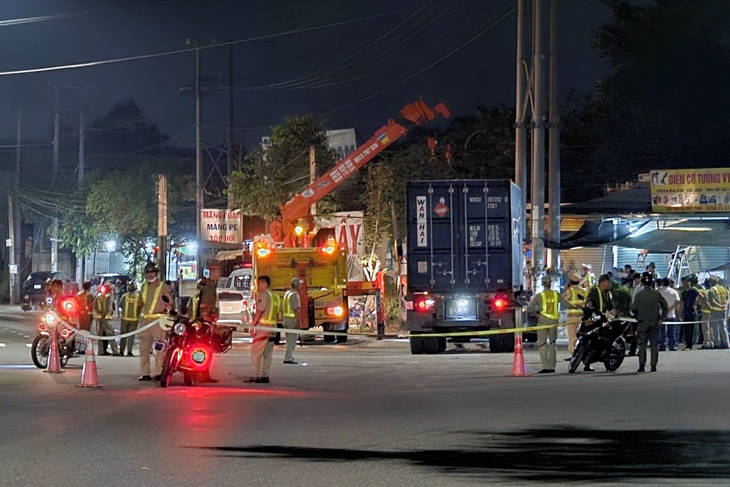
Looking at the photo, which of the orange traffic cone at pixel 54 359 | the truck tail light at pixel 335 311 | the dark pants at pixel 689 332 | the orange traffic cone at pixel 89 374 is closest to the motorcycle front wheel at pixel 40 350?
the orange traffic cone at pixel 54 359

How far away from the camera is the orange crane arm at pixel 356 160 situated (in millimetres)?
33188

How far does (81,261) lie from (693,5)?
41308 millimetres

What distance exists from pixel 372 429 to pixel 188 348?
5673 mm

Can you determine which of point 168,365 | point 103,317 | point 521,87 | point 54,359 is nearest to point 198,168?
point 521,87

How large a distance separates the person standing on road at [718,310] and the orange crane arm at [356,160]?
1018 cm

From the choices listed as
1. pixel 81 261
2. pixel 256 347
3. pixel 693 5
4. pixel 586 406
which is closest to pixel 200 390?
pixel 256 347

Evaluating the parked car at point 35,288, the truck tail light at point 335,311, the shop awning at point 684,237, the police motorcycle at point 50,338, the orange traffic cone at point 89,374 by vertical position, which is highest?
the shop awning at point 684,237

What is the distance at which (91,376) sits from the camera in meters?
17.2

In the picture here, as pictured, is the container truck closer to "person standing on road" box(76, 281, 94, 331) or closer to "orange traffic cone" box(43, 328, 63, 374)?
"person standing on road" box(76, 281, 94, 331)

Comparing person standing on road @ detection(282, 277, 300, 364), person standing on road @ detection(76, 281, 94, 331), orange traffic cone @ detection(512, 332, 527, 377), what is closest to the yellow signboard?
person standing on road @ detection(282, 277, 300, 364)

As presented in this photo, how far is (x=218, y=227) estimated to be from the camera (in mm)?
45938

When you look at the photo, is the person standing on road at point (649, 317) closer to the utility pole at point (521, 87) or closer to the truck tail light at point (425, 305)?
the truck tail light at point (425, 305)

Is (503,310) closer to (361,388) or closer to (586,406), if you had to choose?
(361,388)

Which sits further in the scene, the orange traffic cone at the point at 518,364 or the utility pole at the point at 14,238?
the utility pole at the point at 14,238
